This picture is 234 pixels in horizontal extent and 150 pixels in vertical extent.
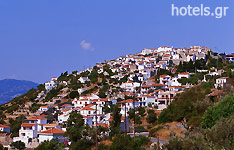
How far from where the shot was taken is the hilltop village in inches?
1729

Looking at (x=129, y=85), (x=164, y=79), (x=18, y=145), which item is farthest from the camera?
(x=129, y=85)

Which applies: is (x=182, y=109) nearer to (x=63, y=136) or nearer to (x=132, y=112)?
(x=132, y=112)

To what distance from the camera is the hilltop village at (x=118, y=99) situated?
4391cm

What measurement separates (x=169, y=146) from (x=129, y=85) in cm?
5425

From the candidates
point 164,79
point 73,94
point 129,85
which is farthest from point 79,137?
point 129,85

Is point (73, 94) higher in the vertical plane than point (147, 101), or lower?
higher

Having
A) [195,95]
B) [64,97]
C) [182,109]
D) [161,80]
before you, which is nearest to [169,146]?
[182,109]

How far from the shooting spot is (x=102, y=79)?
269ft

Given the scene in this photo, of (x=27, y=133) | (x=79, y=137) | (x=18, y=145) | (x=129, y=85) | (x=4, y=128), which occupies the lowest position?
(x=18, y=145)

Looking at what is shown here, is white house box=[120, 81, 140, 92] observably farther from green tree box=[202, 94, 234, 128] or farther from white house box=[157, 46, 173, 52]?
green tree box=[202, 94, 234, 128]

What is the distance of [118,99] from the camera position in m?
63.4

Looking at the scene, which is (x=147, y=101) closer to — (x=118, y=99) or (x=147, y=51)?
(x=118, y=99)

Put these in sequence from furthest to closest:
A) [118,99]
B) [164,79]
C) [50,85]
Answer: [50,85] < [164,79] < [118,99]

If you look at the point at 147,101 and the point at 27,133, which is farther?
the point at 147,101
